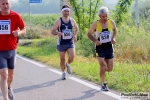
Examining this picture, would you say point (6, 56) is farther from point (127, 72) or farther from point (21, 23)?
point (127, 72)

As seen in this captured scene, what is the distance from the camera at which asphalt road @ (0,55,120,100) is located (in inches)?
297

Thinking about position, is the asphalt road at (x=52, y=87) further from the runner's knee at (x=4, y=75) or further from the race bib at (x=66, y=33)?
the race bib at (x=66, y=33)

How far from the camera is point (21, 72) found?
11219 mm

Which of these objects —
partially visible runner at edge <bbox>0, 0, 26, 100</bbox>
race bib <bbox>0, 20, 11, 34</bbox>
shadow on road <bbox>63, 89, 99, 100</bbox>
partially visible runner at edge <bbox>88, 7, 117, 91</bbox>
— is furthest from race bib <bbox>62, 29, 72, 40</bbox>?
race bib <bbox>0, 20, 11, 34</bbox>

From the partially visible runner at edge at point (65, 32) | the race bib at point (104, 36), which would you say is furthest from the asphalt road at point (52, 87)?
the race bib at point (104, 36)

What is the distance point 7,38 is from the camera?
6.74 meters

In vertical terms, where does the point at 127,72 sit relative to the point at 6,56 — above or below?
below

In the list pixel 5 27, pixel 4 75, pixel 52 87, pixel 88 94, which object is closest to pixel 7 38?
pixel 5 27

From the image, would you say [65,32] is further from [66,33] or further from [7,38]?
[7,38]

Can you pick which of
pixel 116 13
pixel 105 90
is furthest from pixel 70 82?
pixel 116 13

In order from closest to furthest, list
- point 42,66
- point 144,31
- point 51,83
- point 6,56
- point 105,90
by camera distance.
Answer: point 6,56, point 105,90, point 51,83, point 42,66, point 144,31

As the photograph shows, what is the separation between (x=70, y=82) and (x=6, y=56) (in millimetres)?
2820

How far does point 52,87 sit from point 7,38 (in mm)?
2313

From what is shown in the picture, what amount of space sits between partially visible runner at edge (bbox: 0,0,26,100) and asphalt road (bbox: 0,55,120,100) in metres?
1.00
